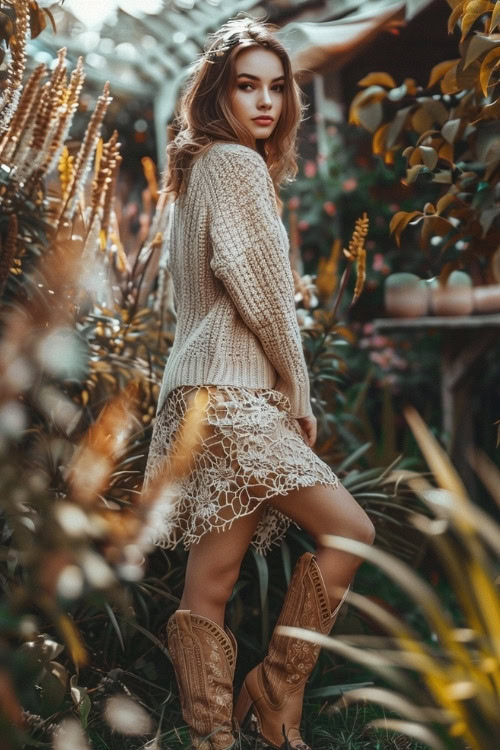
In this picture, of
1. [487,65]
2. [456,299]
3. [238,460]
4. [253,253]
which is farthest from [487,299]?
[238,460]

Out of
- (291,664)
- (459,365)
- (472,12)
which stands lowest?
(291,664)

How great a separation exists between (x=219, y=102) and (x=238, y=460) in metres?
0.79

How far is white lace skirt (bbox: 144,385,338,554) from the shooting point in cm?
176

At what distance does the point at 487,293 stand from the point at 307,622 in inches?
99.4

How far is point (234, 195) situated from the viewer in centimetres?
184

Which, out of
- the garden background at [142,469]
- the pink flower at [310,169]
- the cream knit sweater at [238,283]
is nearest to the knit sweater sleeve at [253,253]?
the cream knit sweater at [238,283]

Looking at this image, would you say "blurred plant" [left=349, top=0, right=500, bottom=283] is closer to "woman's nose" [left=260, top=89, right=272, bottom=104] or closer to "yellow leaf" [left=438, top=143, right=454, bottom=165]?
"yellow leaf" [left=438, top=143, right=454, bottom=165]

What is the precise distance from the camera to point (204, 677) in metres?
1.84

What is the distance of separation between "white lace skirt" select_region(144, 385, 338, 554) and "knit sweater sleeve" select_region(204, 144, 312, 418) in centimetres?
11

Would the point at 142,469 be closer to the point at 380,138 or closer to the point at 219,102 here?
the point at 219,102

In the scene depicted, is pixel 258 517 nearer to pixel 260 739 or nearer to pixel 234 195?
pixel 260 739

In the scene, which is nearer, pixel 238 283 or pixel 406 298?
pixel 238 283

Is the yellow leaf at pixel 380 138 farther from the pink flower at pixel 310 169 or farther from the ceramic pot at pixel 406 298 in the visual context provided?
the pink flower at pixel 310 169

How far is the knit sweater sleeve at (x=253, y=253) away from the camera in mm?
1811
